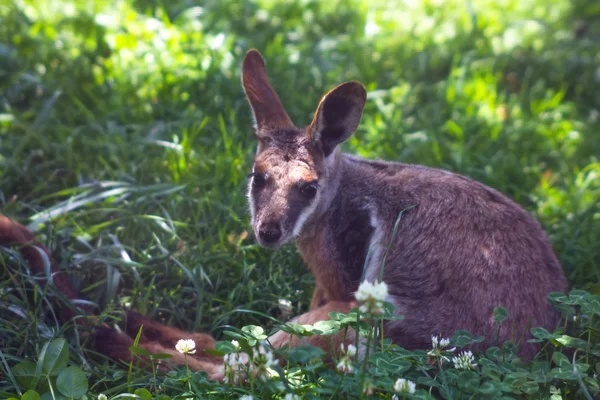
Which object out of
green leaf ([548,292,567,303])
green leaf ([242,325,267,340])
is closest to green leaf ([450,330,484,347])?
green leaf ([548,292,567,303])

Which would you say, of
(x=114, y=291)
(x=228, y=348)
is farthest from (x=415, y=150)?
(x=228, y=348)

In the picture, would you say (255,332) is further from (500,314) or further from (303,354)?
(500,314)

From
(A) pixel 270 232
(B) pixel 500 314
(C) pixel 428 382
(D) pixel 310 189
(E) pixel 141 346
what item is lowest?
(E) pixel 141 346

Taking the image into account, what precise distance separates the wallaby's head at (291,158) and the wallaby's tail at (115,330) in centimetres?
68

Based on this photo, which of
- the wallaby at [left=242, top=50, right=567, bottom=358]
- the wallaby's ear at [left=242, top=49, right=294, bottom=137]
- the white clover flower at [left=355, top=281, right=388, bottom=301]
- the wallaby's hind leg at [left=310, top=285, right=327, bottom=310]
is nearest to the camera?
the white clover flower at [left=355, top=281, right=388, bottom=301]

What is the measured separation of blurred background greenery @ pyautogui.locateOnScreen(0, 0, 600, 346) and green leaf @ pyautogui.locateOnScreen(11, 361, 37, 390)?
35 centimetres

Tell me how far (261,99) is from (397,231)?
1.08 meters

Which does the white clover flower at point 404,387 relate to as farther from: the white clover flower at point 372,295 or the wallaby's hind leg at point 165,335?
the wallaby's hind leg at point 165,335

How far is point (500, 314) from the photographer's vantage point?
3213 millimetres

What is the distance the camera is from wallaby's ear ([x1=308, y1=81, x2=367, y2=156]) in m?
3.82

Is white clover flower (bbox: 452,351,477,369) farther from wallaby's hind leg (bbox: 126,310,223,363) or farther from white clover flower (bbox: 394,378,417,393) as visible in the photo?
wallaby's hind leg (bbox: 126,310,223,363)

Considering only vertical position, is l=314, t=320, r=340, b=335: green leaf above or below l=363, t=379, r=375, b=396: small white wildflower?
above

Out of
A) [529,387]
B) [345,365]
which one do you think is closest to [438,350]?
[529,387]

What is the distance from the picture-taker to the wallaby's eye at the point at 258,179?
152 inches
